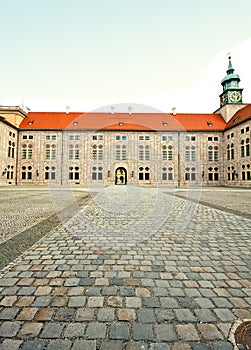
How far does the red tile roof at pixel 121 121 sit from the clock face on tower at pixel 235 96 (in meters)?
4.61

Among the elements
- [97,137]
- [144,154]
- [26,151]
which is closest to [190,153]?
[144,154]

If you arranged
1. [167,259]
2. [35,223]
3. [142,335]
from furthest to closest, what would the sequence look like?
[35,223] < [167,259] < [142,335]

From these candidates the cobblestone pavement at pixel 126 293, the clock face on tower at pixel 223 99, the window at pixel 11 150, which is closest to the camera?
the cobblestone pavement at pixel 126 293

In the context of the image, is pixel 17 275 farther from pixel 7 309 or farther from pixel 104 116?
pixel 104 116

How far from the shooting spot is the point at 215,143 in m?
48.0

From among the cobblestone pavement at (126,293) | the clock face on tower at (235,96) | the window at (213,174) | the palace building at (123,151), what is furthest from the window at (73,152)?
the cobblestone pavement at (126,293)

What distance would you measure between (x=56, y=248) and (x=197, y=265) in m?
2.47

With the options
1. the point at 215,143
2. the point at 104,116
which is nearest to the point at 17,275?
Answer: the point at 215,143

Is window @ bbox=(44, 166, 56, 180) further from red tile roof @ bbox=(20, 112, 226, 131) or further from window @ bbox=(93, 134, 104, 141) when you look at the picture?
window @ bbox=(93, 134, 104, 141)

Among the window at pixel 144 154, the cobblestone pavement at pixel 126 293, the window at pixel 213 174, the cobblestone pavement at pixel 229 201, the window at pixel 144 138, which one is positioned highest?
the window at pixel 144 138

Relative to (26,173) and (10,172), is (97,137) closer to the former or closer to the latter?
(26,173)

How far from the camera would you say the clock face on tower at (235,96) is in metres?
48.3

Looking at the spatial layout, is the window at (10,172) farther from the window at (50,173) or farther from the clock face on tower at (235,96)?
the clock face on tower at (235,96)

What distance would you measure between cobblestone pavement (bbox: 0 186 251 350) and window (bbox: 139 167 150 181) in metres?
42.4
